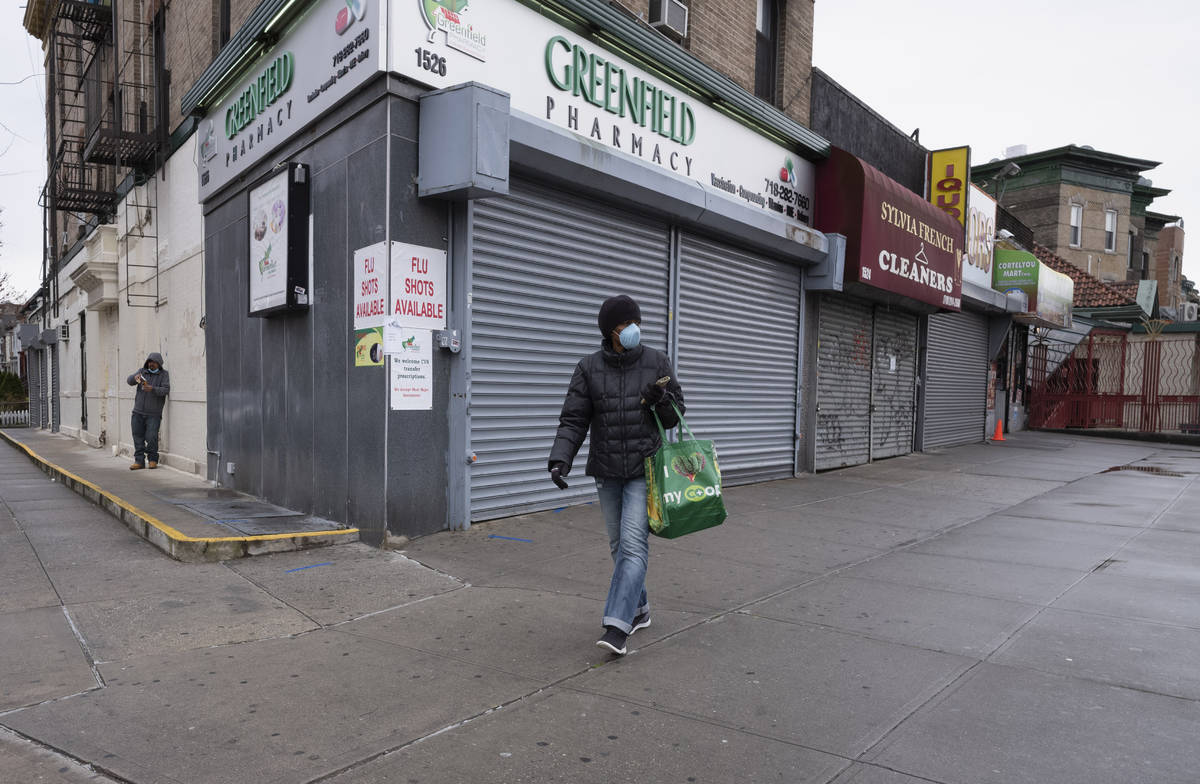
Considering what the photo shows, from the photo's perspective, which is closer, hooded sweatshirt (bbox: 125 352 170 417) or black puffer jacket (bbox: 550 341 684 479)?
black puffer jacket (bbox: 550 341 684 479)

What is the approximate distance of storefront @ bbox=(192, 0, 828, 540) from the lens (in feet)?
21.8

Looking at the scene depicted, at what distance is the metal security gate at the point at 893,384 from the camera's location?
14102mm

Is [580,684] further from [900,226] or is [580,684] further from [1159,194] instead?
[1159,194]

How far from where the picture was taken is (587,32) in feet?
26.9

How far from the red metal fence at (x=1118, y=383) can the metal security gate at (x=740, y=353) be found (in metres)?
13.9

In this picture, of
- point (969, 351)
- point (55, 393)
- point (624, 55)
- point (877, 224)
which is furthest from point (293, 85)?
point (55, 393)

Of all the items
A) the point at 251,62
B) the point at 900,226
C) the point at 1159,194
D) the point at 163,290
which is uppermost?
the point at 1159,194

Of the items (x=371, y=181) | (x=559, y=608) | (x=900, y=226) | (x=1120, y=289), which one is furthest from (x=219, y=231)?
(x=1120, y=289)

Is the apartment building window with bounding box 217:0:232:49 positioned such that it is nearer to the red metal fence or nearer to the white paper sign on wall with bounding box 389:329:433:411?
the white paper sign on wall with bounding box 389:329:433:411

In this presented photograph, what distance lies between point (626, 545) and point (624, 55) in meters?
6.33

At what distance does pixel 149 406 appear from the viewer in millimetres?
12297

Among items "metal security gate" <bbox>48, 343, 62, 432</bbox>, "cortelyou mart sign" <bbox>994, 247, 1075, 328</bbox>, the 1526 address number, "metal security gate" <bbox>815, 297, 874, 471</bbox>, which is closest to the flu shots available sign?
the 1526 address number

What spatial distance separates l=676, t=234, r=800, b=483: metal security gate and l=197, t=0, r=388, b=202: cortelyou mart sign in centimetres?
432

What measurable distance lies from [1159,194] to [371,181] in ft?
139
